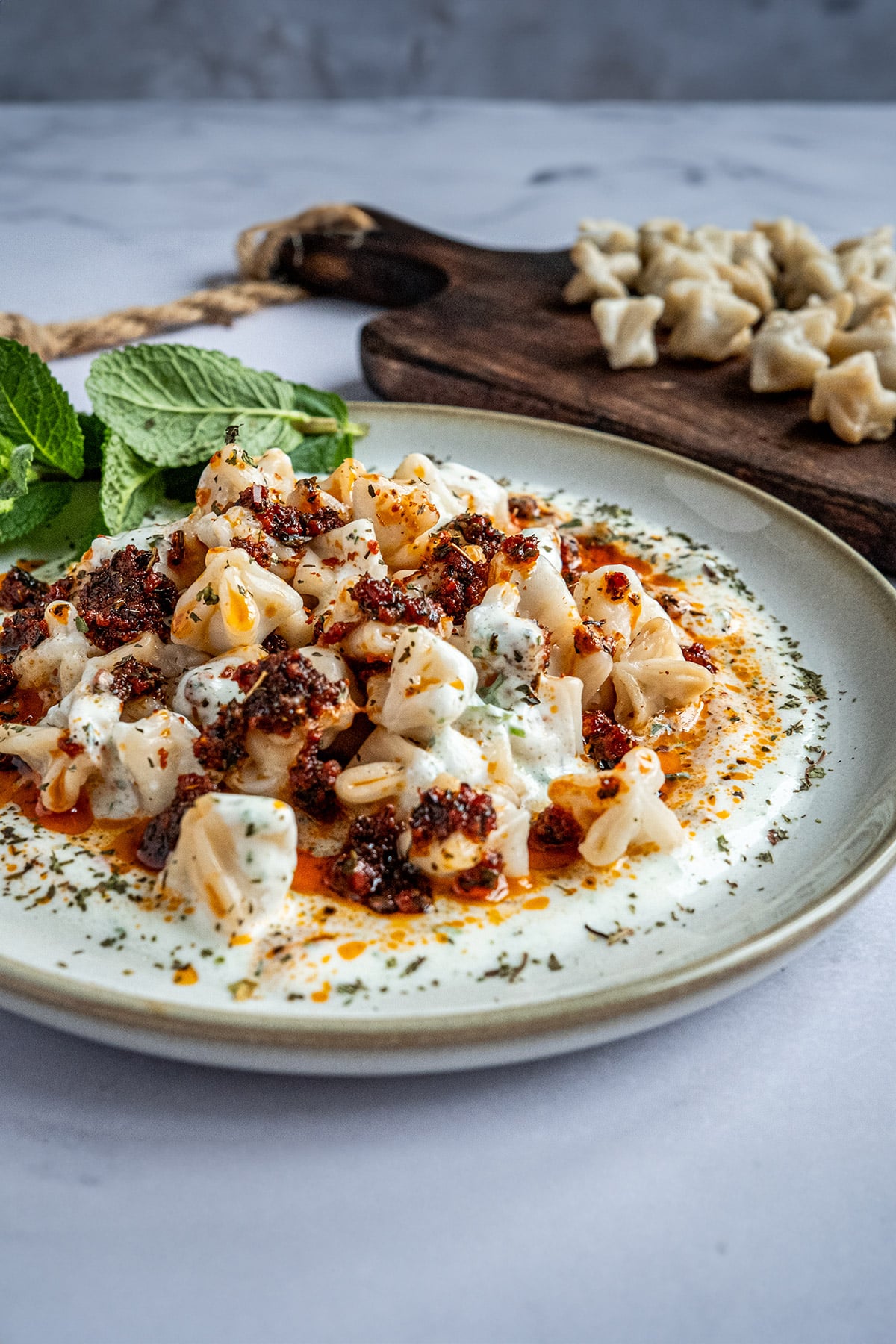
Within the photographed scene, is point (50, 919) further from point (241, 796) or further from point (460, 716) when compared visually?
point (460, 716)

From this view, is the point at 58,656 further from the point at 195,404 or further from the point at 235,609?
the point at 195,404

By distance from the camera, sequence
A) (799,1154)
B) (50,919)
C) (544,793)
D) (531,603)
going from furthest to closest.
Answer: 1. (531,603)
2. (544,793)
3. (50,919)
4. (799,1154)

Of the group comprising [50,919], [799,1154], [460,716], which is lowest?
[799,1154]

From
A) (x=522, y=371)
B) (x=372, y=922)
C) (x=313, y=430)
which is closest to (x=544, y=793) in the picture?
(x=372, y=922)

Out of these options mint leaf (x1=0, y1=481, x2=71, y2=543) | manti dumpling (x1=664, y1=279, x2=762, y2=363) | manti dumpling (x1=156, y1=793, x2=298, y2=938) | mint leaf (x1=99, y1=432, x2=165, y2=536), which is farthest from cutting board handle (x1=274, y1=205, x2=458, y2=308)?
manti dumpling (x1=156, y1=793, x2=298, y2=938)

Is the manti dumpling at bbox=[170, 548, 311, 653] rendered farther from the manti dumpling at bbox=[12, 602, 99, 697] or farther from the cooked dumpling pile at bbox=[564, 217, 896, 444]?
the cooked dumpling pile at bbox=[564, 217, 896, 444]

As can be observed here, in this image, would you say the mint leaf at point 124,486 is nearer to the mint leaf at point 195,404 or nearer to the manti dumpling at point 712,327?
the mint leaf at point 195,404

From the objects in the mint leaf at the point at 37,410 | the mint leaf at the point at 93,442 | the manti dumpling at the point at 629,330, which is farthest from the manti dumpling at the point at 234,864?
the manti dumpling at the point at 629,330

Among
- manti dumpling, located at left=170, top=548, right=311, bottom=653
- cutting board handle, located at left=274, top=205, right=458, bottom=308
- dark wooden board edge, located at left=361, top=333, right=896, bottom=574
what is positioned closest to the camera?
manti dumpling, located at left=170, top=548, right=311, bottom=653
